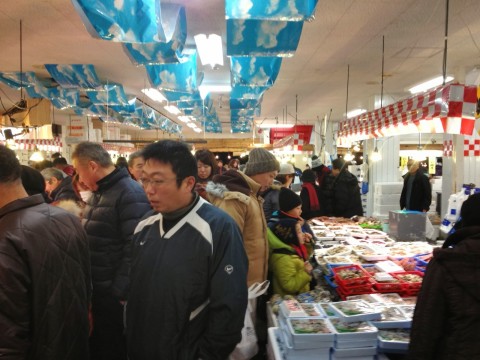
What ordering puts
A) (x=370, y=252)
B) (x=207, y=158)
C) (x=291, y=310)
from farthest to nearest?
(x=207, y=158)
(x=370, y=252)
(x=291, y=310)

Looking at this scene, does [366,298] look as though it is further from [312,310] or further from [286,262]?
[286,262]

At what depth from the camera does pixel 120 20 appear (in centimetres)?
329

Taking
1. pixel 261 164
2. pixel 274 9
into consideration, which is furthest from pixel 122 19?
pixel 261 164

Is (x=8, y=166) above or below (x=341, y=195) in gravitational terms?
above

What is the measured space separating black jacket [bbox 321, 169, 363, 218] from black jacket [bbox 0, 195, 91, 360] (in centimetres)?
591

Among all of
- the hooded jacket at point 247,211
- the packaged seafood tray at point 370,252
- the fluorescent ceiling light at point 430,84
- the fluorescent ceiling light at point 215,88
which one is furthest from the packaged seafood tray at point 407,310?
the fluorescent ceiling light at point 430,84

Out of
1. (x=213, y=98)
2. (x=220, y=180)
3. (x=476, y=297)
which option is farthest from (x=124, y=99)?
(x=476, y=297)

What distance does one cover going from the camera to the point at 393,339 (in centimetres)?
259

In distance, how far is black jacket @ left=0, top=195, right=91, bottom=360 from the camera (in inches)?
67.5

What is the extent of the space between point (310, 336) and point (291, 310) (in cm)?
40

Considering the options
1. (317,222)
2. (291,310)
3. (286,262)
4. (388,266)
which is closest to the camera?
(291,310)

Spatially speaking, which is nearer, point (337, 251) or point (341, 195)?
point (337, 251)

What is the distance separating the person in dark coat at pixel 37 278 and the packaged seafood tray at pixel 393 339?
190 cm

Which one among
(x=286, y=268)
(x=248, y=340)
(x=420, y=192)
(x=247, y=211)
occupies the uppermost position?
(x=247, y=211)
